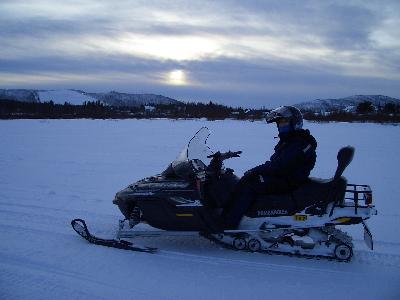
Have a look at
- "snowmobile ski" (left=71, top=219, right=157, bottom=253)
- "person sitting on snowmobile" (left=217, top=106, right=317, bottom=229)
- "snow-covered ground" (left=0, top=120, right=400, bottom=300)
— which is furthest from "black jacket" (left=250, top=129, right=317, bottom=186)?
"snowmobile ski" (left=71, top=219, right=157, bottom=253)

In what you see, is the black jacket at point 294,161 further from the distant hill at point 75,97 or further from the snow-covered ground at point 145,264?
the distant hill at point 75,97

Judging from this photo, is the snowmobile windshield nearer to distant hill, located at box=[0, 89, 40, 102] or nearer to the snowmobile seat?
the snowmobile seat

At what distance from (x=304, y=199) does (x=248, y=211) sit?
1.84 ft

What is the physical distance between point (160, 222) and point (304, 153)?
5.28 ft

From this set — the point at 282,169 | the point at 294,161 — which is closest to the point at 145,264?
the point at 282,169

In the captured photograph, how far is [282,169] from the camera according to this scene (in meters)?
4.29

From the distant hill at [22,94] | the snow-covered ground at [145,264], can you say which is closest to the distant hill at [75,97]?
the distant hill at [22,94]

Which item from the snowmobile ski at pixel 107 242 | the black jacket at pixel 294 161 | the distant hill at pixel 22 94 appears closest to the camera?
the black jacket at pixel 294 161

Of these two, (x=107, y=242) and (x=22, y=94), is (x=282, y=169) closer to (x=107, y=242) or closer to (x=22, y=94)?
(x=107, y=242)

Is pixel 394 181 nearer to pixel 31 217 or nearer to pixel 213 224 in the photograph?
pixel 213 224

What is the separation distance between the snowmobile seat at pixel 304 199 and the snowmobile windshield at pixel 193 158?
0.72m

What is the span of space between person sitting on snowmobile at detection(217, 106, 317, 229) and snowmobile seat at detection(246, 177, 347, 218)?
0.06 meters

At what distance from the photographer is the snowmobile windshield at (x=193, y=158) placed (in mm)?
4625

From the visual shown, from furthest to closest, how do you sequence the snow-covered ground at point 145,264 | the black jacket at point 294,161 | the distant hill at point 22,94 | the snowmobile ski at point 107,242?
the distant hill at point 22,94 < the snowmobile ski at point 107,242 < the black jacket at point 294,161 < the snow-covered ground at point 145,264
